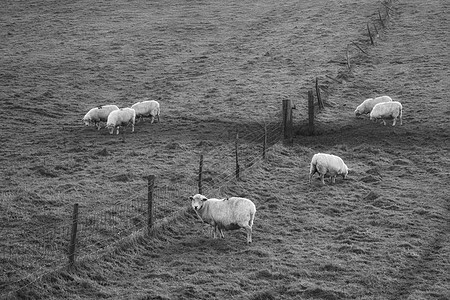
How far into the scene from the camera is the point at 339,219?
18266mm

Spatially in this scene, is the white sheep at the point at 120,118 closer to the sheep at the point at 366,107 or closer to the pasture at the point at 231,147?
the pasture at the point at 231,147

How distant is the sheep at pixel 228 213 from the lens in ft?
53.0

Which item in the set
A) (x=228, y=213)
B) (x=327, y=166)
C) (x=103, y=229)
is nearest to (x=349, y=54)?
(x=327, y=166)

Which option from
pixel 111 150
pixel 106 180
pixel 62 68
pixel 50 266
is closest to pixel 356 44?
pixel 62 68

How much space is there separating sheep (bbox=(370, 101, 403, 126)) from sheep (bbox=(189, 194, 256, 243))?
549 inches

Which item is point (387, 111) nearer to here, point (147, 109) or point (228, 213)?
point (147, 109)

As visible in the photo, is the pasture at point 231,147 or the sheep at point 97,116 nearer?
the pasture at point 231,147

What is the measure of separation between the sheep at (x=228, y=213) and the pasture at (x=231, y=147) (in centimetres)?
48

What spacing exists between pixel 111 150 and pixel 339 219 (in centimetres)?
1080

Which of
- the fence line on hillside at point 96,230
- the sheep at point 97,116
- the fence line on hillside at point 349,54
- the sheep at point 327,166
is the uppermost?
the fence line on hillside at point 349,54

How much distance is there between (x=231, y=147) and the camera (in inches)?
1000

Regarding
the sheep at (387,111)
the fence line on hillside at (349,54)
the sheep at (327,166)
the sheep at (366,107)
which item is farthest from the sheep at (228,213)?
the sheep at (366,107)

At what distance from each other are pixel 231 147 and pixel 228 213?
364 inches

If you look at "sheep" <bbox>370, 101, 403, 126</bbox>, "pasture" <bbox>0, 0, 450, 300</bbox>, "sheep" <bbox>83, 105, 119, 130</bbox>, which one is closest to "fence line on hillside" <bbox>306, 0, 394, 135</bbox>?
"pasture" <bbox>0, 0, 450, 300</bbox>
